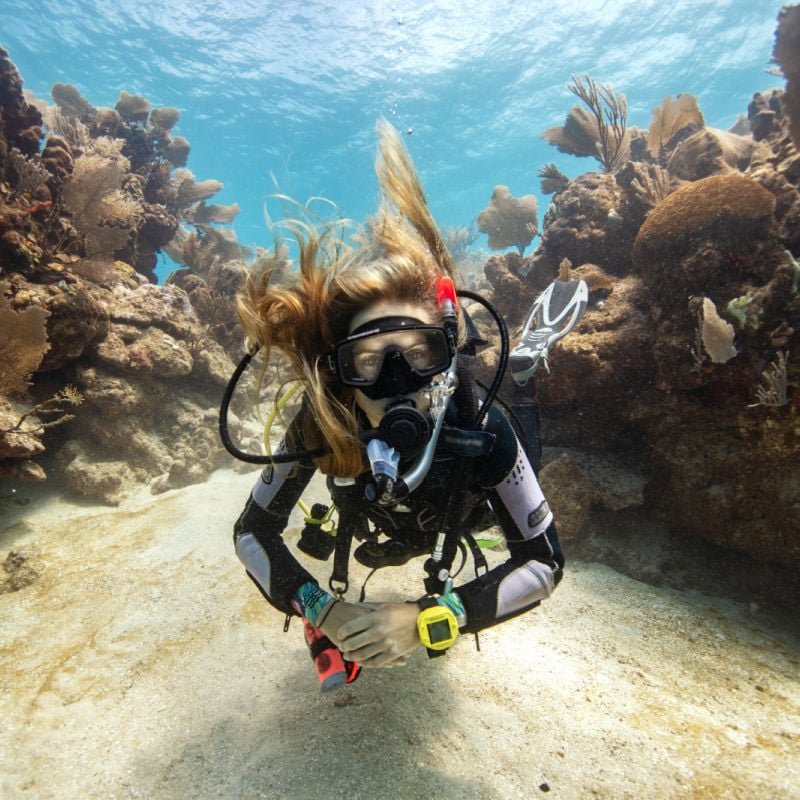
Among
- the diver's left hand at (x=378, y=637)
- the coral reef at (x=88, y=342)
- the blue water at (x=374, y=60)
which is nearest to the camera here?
the diver's left hand at (x=378, y=637)

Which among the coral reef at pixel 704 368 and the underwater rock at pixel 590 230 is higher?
the underwater rock at pixel 590 230

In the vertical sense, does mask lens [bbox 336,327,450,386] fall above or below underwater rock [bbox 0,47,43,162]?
below

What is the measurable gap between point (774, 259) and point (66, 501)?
786 cm

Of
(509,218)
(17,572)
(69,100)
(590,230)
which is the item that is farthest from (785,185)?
(69,100)

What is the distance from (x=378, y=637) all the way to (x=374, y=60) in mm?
40745

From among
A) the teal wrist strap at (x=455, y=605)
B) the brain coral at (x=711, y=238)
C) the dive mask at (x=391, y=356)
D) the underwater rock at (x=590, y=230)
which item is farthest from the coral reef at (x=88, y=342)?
the brain coral at (x=711, y=238)

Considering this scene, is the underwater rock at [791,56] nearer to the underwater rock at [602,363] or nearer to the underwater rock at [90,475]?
the underwater rock at [602,363]

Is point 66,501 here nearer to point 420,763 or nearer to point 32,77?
point 420,763

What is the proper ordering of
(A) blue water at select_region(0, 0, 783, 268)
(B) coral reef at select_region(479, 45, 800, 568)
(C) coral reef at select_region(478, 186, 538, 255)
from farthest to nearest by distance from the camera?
1. (A) blue water at select_region(0, 0, 783, 268)
2. (C) coral reef at select_region(478, 186, 538, 255)
3. (B) coral reef at select_region(479, 45, 800, 568)

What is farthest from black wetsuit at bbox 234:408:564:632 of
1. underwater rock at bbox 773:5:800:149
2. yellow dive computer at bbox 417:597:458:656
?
underwater rock at bbox 773:5:800:149

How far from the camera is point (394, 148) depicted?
2293mm

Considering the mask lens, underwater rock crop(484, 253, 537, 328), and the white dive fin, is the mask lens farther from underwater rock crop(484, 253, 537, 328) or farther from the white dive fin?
underwater rock crop(484, 253, 537, 328)

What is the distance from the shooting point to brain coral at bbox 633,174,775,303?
4.21 m

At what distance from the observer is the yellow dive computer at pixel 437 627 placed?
1.87 m
